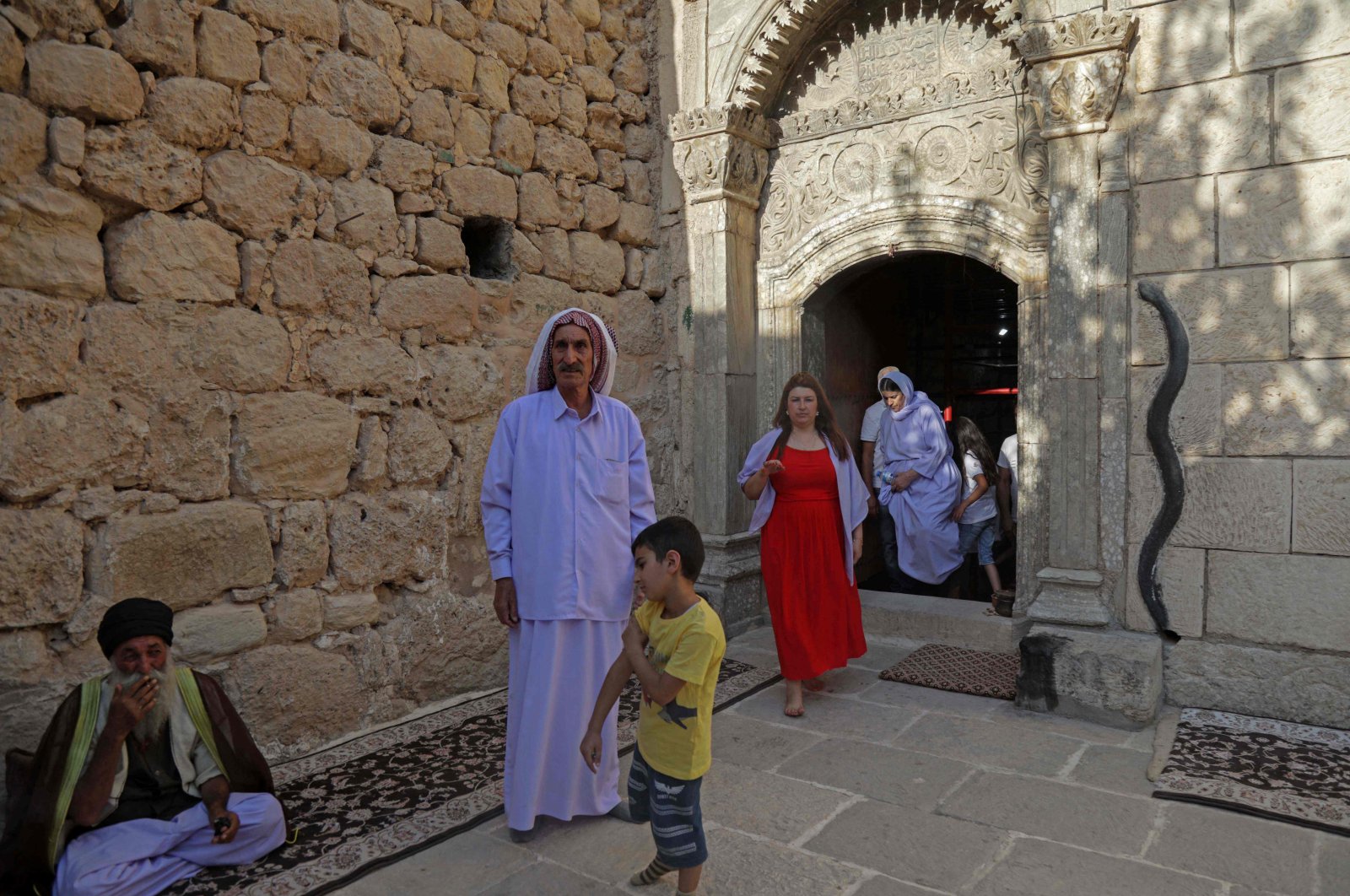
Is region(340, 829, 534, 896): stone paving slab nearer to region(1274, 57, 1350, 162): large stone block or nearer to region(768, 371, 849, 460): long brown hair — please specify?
region(768, 371, 849, 460): long brown hair

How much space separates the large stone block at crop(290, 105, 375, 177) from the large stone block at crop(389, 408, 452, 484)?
1085 mm

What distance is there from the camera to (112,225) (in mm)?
3176

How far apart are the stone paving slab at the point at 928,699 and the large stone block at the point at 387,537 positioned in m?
2.15

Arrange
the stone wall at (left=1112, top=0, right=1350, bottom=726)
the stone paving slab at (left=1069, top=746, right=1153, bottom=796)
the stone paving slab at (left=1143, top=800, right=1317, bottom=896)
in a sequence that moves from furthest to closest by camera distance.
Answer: the stone wall at (left=1112, top=0, right=1350, bottom=726)
the stone paving slab at (left=1069, top=746, right=1153, bottom=796)
the stone paving slab at (left=1143, top=800, right=1317, bottom=896)

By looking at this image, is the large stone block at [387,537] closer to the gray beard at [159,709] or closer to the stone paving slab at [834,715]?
the gray beard at [159,709]

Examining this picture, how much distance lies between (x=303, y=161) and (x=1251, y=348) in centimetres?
401

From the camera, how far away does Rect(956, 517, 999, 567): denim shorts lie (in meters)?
5.55

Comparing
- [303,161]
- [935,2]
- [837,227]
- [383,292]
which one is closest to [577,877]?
[383,292]

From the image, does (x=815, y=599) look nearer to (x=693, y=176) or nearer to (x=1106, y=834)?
(x=1106, y=834)

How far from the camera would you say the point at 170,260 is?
129 inches

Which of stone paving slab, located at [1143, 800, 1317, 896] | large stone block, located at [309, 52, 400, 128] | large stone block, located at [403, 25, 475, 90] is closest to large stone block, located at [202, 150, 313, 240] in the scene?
large stone block, located at [309, 52, 400, 128]

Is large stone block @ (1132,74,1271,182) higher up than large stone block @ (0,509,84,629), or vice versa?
large stone block @ (1132,74,1271,182)

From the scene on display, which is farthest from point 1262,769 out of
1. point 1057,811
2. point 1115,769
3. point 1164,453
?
point 1164,453

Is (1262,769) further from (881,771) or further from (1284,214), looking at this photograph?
(1284,214)
